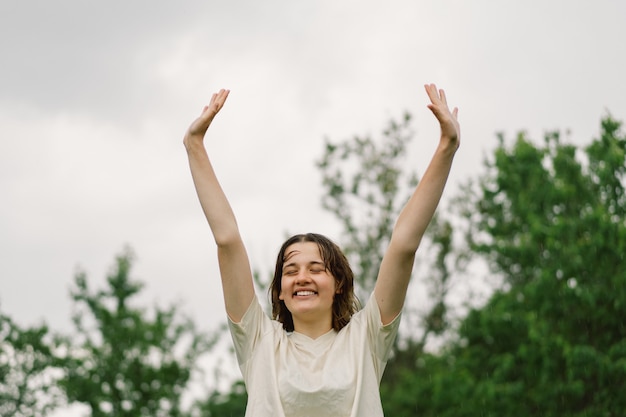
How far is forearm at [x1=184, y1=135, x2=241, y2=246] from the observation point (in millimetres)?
2914

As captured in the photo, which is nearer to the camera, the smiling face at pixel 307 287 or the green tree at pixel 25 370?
the smiling face at pixel 307 287

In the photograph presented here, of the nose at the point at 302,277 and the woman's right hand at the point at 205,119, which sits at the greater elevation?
the woman's right hand at the point at 205,119

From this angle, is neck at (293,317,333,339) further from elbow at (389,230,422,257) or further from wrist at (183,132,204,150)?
wrist at (183,132,204,150)

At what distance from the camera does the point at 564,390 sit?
17.7 m

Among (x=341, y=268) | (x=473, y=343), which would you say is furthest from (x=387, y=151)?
(x=341, y=268)

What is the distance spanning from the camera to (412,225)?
2.86 m

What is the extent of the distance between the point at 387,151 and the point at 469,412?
8.94 meters

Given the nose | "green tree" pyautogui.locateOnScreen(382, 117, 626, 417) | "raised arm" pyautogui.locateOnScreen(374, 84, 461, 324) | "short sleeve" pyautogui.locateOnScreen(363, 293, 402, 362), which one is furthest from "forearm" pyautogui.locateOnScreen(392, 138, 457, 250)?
"green tree" pyautogui.locateOnScreen(382, 117, 626, 417)

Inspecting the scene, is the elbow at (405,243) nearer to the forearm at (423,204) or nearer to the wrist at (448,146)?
the forearm at (423,204)

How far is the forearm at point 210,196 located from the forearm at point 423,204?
0.56m

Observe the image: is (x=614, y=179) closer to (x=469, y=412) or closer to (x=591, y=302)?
(x=591, y=302)

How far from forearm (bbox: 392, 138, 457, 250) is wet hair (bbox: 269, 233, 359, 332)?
1.08 ft

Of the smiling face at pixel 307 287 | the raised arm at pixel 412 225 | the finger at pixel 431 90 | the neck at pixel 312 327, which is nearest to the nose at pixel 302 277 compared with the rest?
the smiling face at pixel 307 287

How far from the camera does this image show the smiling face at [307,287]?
Result: 9.90 feet
